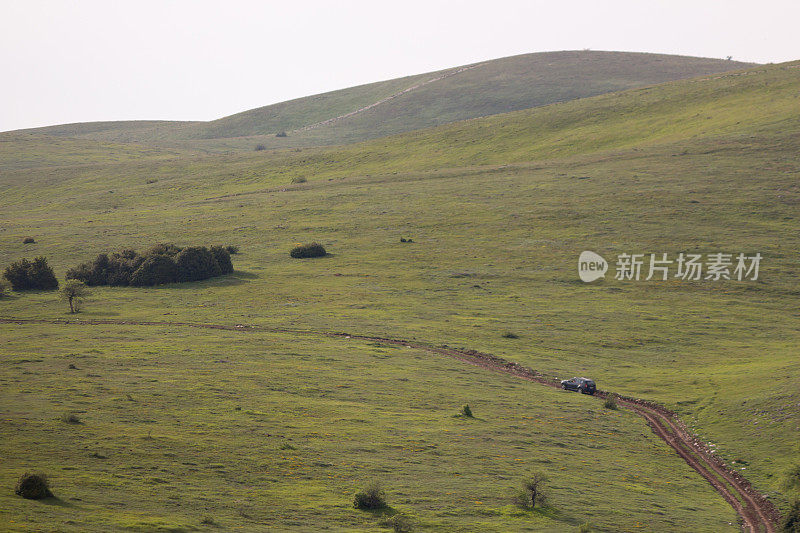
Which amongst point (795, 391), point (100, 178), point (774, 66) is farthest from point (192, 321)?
point (774, 66)

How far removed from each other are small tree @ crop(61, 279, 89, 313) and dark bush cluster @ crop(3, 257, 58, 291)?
419 inches

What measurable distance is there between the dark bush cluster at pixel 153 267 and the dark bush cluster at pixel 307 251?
30.3 ft

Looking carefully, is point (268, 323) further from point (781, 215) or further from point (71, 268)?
point (781, 215)

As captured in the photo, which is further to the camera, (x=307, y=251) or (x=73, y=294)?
(x=307, y=251)

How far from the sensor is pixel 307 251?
91.0 meters

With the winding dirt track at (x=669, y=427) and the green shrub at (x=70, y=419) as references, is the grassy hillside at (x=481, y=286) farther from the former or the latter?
the winding dirt track at (x=669, y=427)

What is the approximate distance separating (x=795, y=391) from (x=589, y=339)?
1980cm

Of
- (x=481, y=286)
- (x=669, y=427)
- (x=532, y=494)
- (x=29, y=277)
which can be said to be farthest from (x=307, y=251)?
(x=532, y=494)

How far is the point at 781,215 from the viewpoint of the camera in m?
92.1

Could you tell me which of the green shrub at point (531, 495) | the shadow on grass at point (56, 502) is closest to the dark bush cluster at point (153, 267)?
the shadow on grass at point (56, 502)

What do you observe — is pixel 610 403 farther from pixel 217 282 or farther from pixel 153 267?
pixel 153 267

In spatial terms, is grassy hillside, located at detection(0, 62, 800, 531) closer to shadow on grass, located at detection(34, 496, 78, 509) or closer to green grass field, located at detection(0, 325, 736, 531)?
green grass field, located at detection(0, 325, 736, 531)

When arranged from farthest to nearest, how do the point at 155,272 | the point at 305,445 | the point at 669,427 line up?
the point at 155,272
the point at 669,427
the point at 305,445

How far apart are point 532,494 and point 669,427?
18.0 meters
